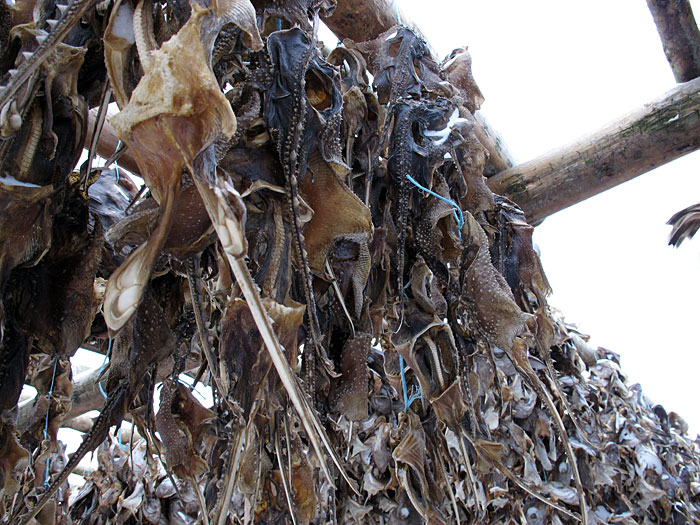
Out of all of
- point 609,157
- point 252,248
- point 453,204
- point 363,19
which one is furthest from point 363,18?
point 252,248

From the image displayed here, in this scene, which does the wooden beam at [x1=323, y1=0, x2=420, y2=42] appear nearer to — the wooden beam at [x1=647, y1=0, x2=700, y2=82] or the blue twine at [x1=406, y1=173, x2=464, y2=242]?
the blue twine at [x1=406, y1=173, x2=464, y2=242]

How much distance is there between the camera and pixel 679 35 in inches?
57.2

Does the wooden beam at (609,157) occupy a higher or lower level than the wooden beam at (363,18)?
lower

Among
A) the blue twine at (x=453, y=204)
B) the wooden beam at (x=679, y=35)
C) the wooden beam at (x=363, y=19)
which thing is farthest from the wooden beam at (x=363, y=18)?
the wooden beam at (x=679, y=35)

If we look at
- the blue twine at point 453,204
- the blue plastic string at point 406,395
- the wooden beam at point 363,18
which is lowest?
the blue plastic string at point 406,395

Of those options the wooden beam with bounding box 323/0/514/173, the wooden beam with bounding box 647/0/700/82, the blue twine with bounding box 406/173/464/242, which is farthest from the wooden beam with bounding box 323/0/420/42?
the wooden beam with bounding box 647/0/700/82

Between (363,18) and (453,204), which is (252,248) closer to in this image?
(453,204)

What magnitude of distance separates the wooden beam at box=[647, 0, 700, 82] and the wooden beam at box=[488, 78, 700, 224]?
2.2 inches

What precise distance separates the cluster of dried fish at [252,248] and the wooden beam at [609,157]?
24.6 inches

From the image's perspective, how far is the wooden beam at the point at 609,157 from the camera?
144 centimetres

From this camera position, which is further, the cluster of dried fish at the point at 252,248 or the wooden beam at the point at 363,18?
the wooden beam at the point at 363,18

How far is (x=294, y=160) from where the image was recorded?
50cm

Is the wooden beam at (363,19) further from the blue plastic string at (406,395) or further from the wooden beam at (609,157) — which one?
the blue plastic string at (406,395)

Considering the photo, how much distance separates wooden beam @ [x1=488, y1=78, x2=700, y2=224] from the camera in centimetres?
144
